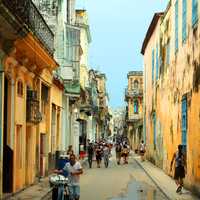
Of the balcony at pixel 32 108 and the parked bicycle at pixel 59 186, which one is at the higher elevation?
the balcony at pixel 32 108

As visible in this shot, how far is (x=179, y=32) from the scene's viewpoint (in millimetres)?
24094

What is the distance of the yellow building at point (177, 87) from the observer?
1970cm

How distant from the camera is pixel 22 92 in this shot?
2036 cm

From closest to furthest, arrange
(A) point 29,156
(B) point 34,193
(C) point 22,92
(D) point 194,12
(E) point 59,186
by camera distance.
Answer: (E) point 59,186 → (B) point 34,193 → (D) point 194,12 → (C) point 22,92 → (A) point 29,156

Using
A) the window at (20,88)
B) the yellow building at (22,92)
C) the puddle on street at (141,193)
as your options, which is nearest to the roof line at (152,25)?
the yellow building at (22,92)

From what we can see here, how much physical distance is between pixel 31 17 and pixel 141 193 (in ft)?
21.7

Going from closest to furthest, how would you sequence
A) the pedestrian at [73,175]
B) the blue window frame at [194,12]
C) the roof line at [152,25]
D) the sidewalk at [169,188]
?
1. the pedestrian at [73,175]
2. the sidewalk at [169,188]
3. the blue window frame at [194,12]
4. the roof line at [152,25]

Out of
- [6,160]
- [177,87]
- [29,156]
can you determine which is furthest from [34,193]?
[177,87]

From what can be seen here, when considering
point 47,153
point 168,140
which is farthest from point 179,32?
point 47,153

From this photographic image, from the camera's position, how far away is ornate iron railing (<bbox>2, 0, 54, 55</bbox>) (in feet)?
48.5

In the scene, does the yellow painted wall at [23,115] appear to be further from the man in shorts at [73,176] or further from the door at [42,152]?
the man in shorts at [73,176]

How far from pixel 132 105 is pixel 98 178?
6574cm

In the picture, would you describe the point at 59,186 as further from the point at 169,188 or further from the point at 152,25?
the point at 152,25

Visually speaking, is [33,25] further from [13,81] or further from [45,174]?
[45,174]
